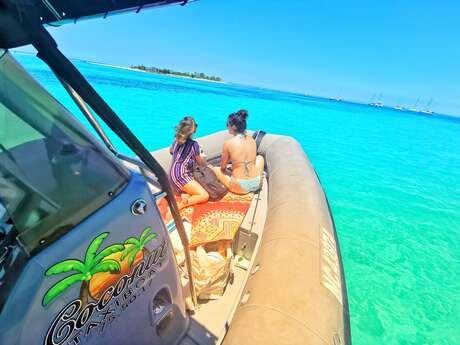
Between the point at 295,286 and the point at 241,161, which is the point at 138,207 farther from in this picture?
the point at 241,161

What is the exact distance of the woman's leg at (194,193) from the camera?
2.41m

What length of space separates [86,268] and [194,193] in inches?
68.6

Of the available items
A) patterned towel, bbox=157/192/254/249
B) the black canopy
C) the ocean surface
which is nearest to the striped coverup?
patterned towel, bbox=157/192/254/249

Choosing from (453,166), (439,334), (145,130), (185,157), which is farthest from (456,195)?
(145,130)

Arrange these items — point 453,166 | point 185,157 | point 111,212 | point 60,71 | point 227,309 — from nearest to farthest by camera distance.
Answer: point 60,71 < point 111,212 < point 227,309 < point 185,157 < point 453,166

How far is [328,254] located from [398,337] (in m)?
1.63

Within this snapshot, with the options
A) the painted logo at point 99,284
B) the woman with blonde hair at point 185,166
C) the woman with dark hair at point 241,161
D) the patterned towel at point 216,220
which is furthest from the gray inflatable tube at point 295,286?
the woman with blonde hair at point 185,166

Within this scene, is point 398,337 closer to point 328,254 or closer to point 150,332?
point 328,254

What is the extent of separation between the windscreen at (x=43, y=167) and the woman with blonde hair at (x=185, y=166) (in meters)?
1.54

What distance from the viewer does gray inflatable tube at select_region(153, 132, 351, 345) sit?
1.20m

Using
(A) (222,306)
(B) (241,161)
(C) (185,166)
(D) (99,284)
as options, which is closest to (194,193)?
(C) (185,166)

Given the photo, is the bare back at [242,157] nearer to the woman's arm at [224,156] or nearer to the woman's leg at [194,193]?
the woman's arm at [224,156]

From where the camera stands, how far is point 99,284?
30.4 inches

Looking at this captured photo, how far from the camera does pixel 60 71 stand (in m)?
0.67
